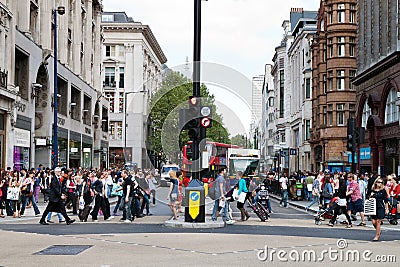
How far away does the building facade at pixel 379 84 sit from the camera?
3978cm

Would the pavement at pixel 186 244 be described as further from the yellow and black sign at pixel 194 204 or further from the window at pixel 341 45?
the window at pixel 341 45

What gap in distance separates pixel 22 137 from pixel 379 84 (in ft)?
77.0

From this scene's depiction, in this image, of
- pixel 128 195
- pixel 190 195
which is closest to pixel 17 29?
pixel 128 195

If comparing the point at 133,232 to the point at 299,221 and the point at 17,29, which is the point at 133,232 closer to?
the point at 299,221

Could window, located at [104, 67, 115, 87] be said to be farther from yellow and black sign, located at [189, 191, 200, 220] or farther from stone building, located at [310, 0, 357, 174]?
yellow and black sign, located at [189, 191, 200, 220]

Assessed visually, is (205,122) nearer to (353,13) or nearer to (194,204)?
(194,204)

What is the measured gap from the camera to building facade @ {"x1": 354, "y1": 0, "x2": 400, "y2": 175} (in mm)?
39781

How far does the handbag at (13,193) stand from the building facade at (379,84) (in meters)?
22.7

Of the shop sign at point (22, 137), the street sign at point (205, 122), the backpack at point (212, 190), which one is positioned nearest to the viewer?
the street sign at point (205, 122)

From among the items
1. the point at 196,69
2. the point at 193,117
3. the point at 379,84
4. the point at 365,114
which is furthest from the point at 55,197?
the point at 365,114

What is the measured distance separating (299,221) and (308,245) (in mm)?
8064

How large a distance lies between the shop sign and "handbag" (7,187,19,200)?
12.1m

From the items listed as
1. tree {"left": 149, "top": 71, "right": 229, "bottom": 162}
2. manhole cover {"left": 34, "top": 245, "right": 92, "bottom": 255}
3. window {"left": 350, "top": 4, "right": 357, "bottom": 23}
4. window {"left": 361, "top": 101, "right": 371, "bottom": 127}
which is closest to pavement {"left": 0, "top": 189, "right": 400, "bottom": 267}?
manhole cover {"left": 34, "top": 245, "right": 92, "bottom": 255}

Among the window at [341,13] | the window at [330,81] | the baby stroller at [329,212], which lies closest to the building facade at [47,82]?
the baby stroller at [329,212]
